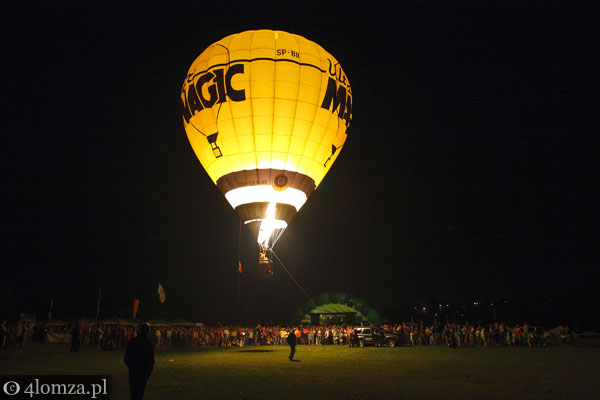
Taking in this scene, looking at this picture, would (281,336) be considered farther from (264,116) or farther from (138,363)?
(138,363)

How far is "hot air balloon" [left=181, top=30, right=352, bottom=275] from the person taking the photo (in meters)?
16.5

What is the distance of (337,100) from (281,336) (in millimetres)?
18915

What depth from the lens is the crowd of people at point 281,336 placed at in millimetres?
24094

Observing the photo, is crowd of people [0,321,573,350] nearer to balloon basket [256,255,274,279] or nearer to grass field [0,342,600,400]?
balloon basket [256,255,274,279]

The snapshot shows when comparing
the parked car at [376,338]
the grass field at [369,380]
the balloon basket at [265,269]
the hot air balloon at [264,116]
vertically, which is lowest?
the grass field at [369,380]

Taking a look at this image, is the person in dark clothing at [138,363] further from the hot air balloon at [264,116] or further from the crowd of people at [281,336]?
the crowd of people at [281,336]

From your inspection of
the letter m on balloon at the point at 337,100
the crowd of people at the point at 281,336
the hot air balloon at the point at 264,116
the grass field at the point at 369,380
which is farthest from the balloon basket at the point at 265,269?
the crowd of people at the point at 281,336

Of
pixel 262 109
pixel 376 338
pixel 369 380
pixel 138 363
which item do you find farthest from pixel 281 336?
pixel 138 363

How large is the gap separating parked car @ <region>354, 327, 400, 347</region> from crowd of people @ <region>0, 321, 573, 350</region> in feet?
1.48

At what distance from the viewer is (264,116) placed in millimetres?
16594

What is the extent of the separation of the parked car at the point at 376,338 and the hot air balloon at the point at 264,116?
10343 mm

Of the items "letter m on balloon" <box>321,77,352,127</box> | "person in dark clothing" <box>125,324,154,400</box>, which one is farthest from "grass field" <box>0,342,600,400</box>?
"letter m on balloon" <box>321,77,352,127</box>

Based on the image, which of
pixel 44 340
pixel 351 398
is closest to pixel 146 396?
pixel 351 398

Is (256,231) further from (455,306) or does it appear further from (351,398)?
(455,306)
